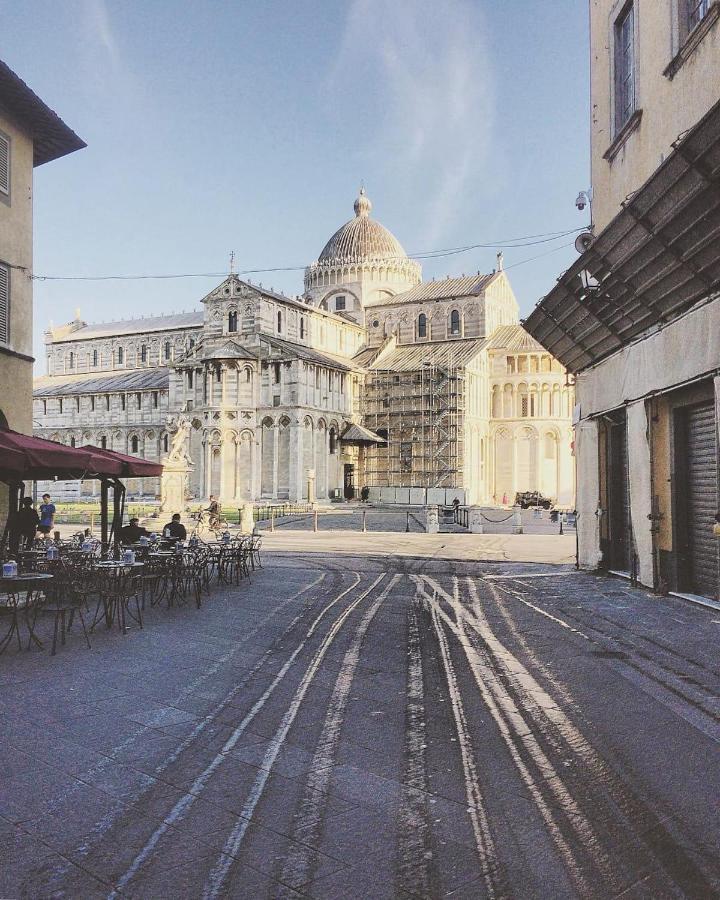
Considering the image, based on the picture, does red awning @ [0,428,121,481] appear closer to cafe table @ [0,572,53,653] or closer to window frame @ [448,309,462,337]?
cafe table @ [0,572,53,653]

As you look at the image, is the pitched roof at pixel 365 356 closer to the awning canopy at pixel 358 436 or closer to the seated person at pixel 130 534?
the awning canopy at pixel 358 436

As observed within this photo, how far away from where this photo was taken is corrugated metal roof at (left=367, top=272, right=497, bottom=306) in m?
67.2

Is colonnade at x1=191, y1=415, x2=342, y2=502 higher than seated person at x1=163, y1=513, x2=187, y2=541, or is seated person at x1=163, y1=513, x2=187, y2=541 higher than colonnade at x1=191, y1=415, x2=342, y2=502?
colonnade at x1=191, y1=415, x2=342, y2=502

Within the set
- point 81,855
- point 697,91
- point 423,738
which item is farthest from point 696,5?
point 81,855

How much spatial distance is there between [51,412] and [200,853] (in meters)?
74.6

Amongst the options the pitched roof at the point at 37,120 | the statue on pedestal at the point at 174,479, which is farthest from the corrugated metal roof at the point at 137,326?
the pitched roof at the point at 37,120

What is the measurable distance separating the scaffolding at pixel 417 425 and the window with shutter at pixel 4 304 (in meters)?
46.1

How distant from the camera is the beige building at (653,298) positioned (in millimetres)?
10453

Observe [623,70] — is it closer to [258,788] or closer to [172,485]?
[258,788]

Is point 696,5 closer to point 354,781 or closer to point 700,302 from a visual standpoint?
point 700,302

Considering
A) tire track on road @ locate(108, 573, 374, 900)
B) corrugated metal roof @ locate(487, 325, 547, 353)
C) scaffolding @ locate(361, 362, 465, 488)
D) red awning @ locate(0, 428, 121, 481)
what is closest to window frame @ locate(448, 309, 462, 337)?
corrugated metal roof @ locate(487, 325, 547, 353)

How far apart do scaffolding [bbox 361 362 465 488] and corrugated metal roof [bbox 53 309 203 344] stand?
19.8 metres

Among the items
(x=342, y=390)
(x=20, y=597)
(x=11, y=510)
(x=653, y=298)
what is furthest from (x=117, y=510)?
(x=342, y=390)

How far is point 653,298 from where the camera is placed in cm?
1252
